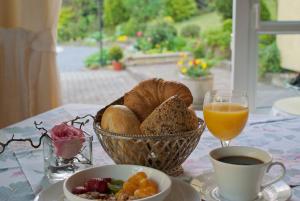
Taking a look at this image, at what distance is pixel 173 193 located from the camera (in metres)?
0.76

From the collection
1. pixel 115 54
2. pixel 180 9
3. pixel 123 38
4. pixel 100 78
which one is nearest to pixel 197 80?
pixel 100 78

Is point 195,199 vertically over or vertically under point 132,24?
under

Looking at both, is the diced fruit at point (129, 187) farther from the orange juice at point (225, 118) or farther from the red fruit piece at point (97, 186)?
the orange juice at point (225, 118)

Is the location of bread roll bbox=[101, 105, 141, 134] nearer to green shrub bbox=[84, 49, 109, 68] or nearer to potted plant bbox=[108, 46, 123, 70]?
potted plant bbox=[108, 46, 123, 70]

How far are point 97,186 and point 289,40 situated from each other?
1790mm

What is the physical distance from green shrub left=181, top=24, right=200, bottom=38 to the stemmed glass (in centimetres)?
558

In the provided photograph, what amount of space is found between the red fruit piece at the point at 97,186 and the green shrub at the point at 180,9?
20.0ft

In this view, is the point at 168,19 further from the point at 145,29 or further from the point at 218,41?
the point at 218,41

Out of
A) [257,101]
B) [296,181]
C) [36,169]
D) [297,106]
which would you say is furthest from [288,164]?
[257,101]

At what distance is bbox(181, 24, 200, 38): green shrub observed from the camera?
6.48 m

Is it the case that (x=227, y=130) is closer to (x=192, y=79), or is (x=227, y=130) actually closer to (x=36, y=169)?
(x=36, y=169)

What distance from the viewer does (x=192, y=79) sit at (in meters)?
4.30

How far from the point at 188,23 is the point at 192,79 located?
2.58 metres

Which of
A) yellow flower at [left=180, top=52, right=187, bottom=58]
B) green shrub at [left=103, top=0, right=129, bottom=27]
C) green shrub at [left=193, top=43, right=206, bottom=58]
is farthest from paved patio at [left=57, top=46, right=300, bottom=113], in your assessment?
green shrub at [left=103, top=0, right=129, bottom=27]
